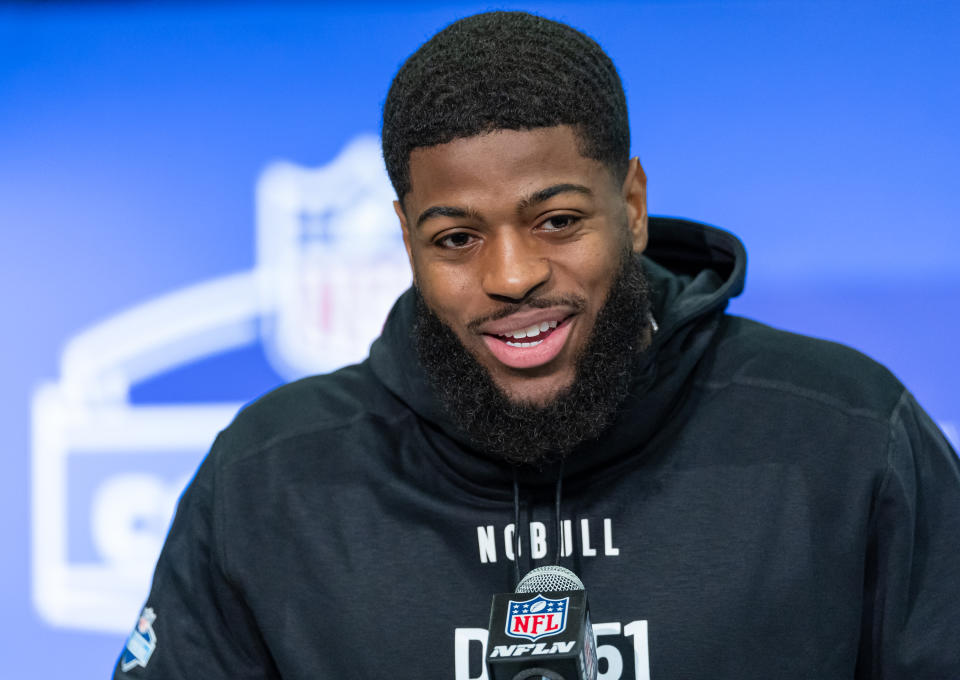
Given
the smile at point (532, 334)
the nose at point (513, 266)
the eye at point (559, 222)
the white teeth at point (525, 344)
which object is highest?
the eye at point (559, 222)

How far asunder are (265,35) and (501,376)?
5.21 ft

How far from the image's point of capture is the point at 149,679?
150 centimetres

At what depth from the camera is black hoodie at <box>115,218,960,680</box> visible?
1350 mm

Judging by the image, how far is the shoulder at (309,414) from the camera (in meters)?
1.56

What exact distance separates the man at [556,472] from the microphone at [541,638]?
26 cm

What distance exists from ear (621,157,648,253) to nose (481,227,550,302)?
0.23 m

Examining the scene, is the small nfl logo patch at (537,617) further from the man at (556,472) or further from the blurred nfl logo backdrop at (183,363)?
the blurred nfl logo backdrop at (183,363)

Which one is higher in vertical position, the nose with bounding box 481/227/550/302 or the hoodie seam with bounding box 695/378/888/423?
the nose with bounding box 481/227/550/302

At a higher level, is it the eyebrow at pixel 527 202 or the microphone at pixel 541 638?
the eyebrow at pixel 527 202

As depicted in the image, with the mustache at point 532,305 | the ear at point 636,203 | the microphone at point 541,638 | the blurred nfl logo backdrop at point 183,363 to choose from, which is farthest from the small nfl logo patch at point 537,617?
the blurred nfl logo backdrop at point 183,363

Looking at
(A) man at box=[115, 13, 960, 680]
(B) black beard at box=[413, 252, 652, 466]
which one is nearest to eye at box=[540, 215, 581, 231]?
(A) man at box=[115, 13, 960, 680]

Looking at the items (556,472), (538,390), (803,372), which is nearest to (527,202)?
(538,390)

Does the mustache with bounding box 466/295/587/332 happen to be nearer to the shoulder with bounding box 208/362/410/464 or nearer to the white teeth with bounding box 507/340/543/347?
the white teeth with bounding box 507/340/543/347

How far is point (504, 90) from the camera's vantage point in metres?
1.34
